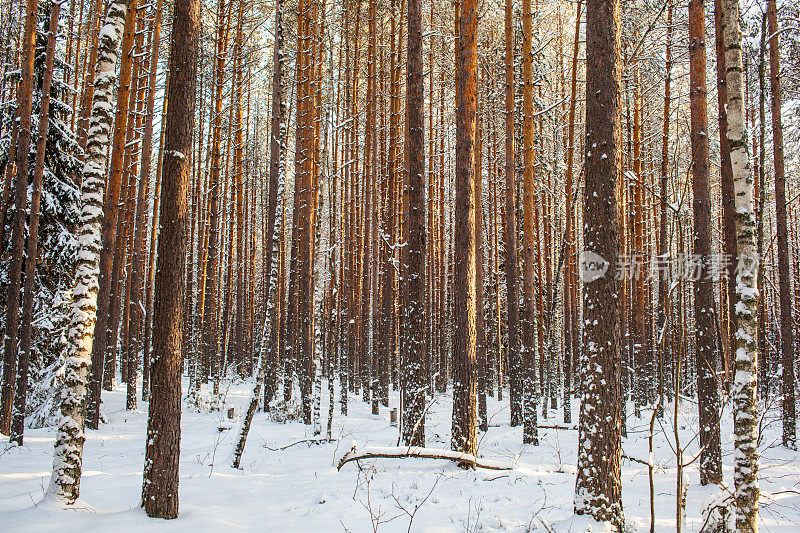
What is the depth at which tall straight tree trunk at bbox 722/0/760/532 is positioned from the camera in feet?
13.9

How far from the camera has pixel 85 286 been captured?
5227 millimetres

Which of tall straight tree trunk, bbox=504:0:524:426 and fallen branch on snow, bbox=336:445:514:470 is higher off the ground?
tall straight tree trunk, bbox=504:0:524:426

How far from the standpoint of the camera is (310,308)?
1272 cm

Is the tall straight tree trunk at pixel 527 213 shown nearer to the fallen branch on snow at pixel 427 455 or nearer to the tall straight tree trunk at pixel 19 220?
the fallen branch on snow at pixel 427 455

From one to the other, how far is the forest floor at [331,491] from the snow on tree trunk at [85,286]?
0.40 m

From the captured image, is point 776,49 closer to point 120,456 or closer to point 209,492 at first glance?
point 209,492

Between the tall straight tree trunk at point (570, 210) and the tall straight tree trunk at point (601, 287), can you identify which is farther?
the tall straight tree trunk at point (570, 210)

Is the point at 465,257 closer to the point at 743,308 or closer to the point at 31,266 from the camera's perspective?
the point at 743,308

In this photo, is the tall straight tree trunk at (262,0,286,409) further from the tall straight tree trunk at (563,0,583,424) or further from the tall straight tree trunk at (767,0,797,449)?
the tall straight tree trunk at (767,0,797,449)

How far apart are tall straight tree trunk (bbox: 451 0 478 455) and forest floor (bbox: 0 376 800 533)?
0.76 metres

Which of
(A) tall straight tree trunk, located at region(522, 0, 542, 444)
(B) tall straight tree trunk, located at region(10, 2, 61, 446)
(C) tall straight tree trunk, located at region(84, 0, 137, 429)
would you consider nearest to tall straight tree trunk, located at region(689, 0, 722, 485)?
(A) tall straight tree trunk, located at region(522, 0, 542, 444)

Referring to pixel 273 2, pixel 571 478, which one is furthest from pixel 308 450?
pixel 273 2

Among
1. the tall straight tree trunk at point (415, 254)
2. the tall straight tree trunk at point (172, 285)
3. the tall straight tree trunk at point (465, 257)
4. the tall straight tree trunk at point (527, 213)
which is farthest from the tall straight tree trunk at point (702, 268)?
the tall straight tree trunk at point (172, 285)

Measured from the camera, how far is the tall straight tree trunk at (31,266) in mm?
8820
